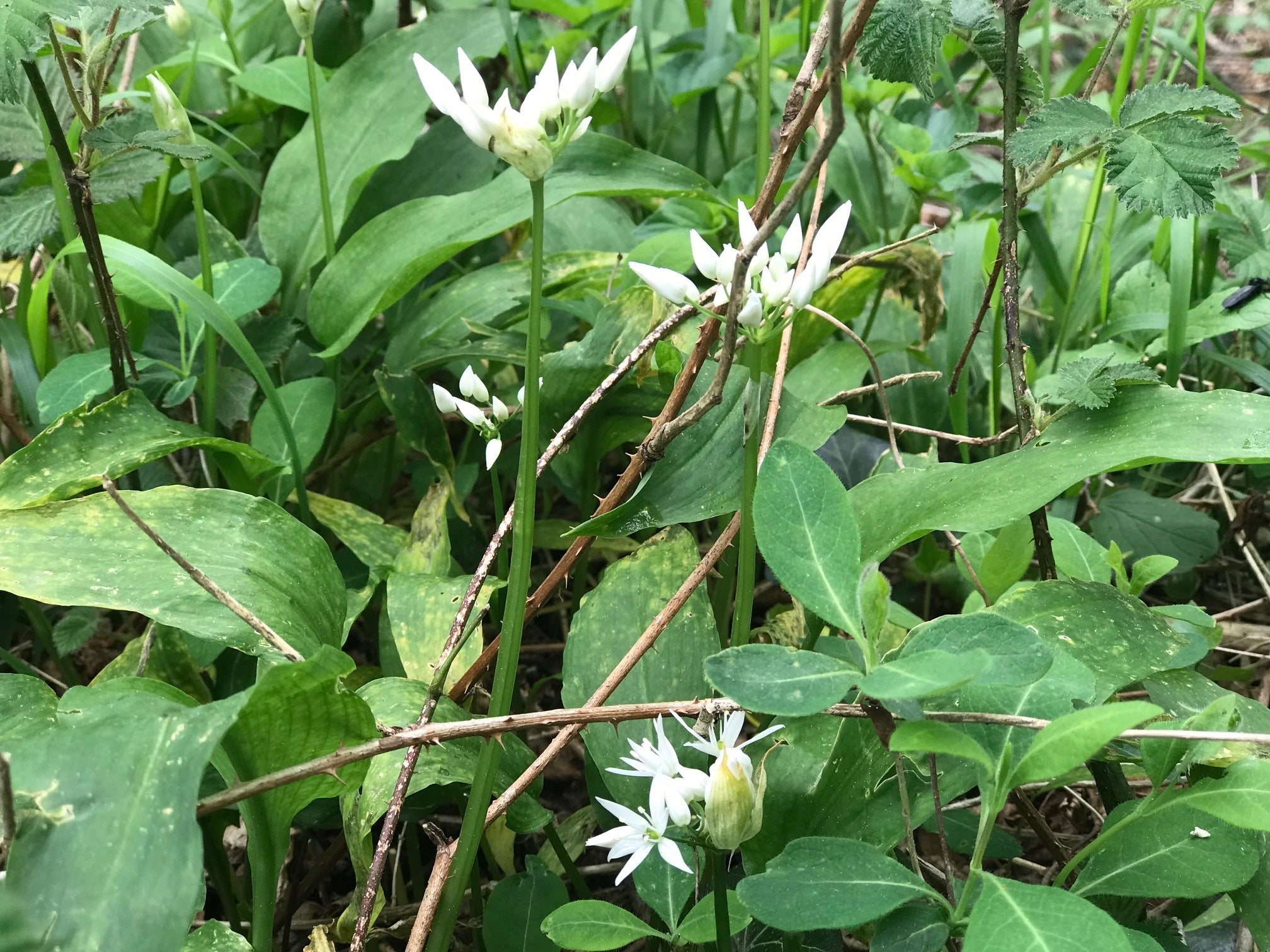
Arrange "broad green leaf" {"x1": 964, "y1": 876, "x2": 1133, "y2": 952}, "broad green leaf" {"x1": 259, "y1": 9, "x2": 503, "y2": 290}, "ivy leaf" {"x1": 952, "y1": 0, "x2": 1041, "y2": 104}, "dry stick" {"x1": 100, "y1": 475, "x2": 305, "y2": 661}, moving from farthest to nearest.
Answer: "broad green leaf" {"x1": 259, "y1": 9, "x2": 503, "y2": 290}, "ivy leaf" {"x1": 952, "y1": 0, "x2": 1041, "y2": 104}, "dry stick" {"x1": 100, "y1": 475, "x2": 305, "y2": 661}, "broad green leaf" {"x1": 964, "y1": 876, "x2": 1133, "y2": 952}

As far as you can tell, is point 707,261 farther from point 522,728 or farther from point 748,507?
point 522,728

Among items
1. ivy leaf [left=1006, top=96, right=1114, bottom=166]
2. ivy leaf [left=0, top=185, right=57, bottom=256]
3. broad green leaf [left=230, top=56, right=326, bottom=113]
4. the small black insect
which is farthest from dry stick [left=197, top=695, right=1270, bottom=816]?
broad green leaf [left=230, top=56, right=326, bottom=113]

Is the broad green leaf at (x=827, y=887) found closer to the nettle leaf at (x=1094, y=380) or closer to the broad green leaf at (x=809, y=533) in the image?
the broad green leaf at (x=809, y=533)

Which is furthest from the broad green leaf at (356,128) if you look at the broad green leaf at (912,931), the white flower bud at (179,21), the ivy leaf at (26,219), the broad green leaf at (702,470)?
the broad green leaf at (912,931)

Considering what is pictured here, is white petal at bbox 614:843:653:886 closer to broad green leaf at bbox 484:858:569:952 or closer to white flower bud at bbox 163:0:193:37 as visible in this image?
broad green leaf at bbox 484:858:569:952

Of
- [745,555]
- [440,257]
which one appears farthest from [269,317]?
[745,555]

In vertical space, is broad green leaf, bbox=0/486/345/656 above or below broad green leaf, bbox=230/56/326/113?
below

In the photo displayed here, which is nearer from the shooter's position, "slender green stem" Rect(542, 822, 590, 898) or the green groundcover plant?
the green groundcover plant
